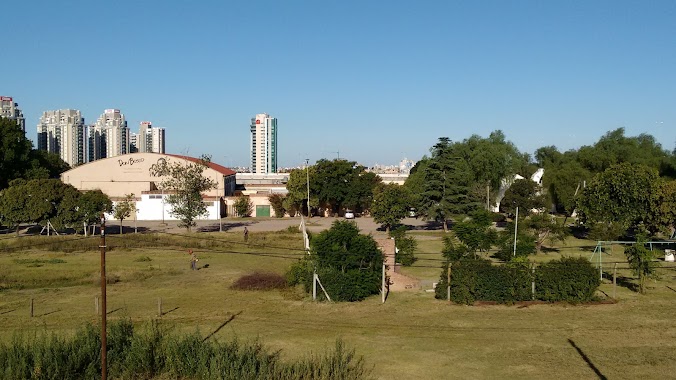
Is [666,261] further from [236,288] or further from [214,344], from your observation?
[214,344]

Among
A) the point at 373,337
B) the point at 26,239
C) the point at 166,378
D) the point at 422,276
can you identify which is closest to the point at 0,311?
the point at 166,378

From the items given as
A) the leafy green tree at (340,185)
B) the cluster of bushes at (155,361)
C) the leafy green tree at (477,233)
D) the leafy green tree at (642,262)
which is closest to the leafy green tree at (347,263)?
the cluster of bushes at (155,361)

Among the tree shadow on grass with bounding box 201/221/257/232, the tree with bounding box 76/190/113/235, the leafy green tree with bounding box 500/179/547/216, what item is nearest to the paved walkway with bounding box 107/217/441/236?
the tree shadow on grass with bounding box 201/221/257/232

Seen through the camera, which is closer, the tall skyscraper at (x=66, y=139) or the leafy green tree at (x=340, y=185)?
the leafy green tree at (x=340, y=185)

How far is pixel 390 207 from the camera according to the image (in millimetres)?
39250

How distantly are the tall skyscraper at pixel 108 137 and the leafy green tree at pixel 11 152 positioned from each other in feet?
273

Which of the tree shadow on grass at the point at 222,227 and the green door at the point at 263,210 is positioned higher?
the green door at the point at 263,210

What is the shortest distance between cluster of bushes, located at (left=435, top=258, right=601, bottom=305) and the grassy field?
0.47 metres

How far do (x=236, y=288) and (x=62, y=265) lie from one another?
10707 millimetres

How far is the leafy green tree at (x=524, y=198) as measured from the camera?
147 ft

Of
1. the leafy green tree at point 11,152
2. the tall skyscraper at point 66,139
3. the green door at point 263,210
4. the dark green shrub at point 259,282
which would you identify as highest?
Result: the tall skyscraper at point 66,139

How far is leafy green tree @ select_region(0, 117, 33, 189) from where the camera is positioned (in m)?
47.7

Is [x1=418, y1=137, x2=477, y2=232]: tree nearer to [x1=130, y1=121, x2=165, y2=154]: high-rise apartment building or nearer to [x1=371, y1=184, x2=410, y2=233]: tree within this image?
[x1=371, y1=184, x2=410, y2=233]: tree

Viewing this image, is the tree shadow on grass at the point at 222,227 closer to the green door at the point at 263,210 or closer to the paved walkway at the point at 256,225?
the paved walkway at the point at 256,225
